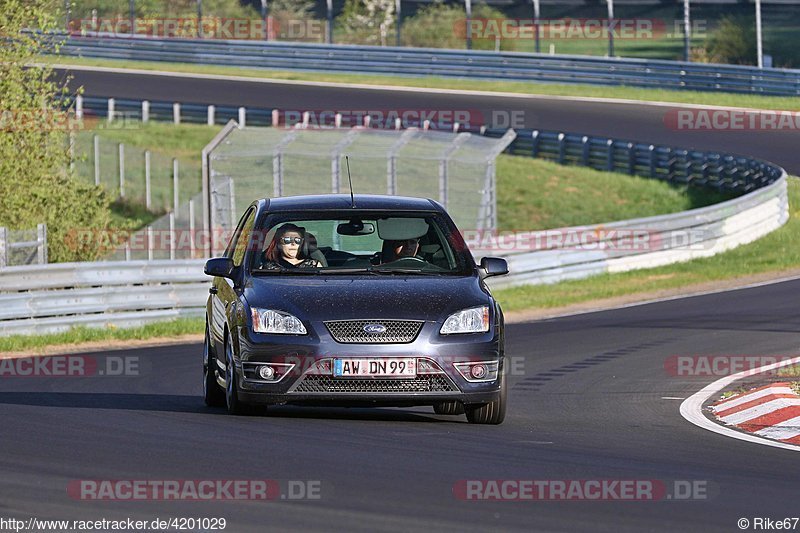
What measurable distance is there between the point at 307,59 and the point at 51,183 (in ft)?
92.7

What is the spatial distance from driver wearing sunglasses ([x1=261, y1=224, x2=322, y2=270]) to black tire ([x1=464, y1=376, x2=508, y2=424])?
4.98ft

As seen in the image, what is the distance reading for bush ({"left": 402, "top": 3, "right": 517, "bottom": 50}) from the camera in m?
60.0

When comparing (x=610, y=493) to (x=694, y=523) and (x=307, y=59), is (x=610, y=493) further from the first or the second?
(x=307, y=59)

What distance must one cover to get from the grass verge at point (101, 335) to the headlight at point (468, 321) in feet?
30.2

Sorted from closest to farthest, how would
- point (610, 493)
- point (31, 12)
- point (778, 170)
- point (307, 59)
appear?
point (610, 493), point (31, 12), point (778, 170), point (307, 59)

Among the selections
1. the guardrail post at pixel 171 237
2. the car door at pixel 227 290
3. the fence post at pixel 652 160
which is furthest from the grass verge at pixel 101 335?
the fence post at pixel 652 160

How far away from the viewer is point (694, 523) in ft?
23.3

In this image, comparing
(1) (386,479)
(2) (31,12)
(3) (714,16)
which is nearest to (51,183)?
(2) (31,12)

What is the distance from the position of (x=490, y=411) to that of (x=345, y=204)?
1889 millimetres
